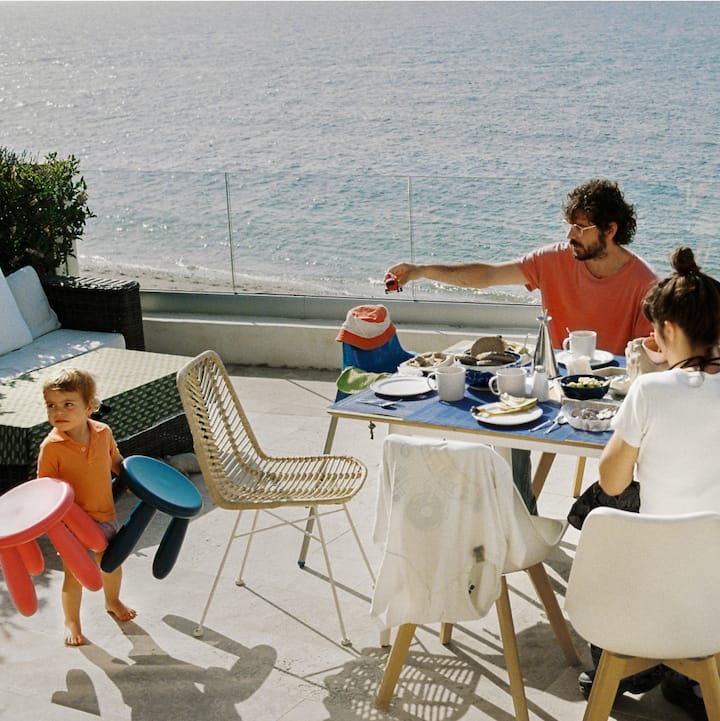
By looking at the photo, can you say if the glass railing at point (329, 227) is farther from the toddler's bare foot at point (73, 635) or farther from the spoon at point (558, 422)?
the toddler's bare foot at point (73, 635)

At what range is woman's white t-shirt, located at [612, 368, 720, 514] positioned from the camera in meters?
2.56

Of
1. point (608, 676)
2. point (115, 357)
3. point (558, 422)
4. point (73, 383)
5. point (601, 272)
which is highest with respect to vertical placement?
point (601, 272)

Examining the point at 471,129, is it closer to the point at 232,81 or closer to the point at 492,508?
the point at 232,81

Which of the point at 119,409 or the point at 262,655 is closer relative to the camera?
the point at 262,655

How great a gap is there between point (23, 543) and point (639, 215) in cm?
427

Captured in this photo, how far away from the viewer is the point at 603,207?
13.6 ft

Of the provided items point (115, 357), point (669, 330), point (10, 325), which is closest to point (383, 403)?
point (669, 330)

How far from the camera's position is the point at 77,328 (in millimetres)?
→ 5832

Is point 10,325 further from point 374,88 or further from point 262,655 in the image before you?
point 374,88

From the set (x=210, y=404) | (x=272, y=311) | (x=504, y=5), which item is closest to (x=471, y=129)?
(x=504, y=5)

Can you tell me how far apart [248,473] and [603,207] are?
165cm

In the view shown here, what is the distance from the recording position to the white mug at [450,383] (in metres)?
3.45

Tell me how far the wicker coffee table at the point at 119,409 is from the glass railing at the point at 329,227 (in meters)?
1.81

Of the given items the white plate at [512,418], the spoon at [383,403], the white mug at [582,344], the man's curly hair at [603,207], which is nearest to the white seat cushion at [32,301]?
the spoon at [383,403]
